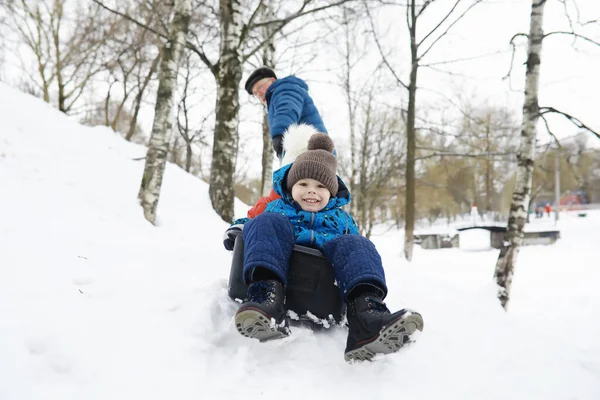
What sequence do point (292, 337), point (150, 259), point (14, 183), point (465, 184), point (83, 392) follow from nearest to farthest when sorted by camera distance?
point (83, 392) → point (292, 337) → point (150, 259) → point (14, 183) → point (465, 184)

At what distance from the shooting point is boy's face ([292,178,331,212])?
212cm

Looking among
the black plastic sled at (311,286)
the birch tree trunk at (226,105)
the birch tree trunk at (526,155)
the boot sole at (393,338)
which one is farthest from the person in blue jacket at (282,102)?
the birch tree trunk at (526,155)

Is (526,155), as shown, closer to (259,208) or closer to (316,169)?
(316,169)

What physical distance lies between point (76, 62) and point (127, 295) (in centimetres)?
1551

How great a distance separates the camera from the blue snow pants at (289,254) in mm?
1655

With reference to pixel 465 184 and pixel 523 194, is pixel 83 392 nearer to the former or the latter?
pixel 523 194

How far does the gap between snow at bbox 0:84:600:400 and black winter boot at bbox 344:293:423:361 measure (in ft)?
0.53

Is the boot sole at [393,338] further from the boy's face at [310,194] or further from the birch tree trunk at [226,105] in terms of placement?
the birch tree trunk at [226,105]

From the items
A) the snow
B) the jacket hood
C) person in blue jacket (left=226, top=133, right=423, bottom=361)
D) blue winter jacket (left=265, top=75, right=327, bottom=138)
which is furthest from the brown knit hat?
the snow

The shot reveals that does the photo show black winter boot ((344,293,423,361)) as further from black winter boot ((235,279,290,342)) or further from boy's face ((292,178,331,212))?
boy's face ((292,178,331,212))

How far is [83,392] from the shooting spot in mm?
1212

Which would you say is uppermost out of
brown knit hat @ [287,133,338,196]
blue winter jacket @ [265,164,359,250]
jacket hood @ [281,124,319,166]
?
jacket hood @ [281,124,319,166]

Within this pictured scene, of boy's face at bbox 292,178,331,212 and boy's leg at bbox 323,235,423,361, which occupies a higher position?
boy's face at bbox 292,178,331,212

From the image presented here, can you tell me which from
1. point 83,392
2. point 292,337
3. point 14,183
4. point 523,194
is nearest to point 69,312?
point 83,392
